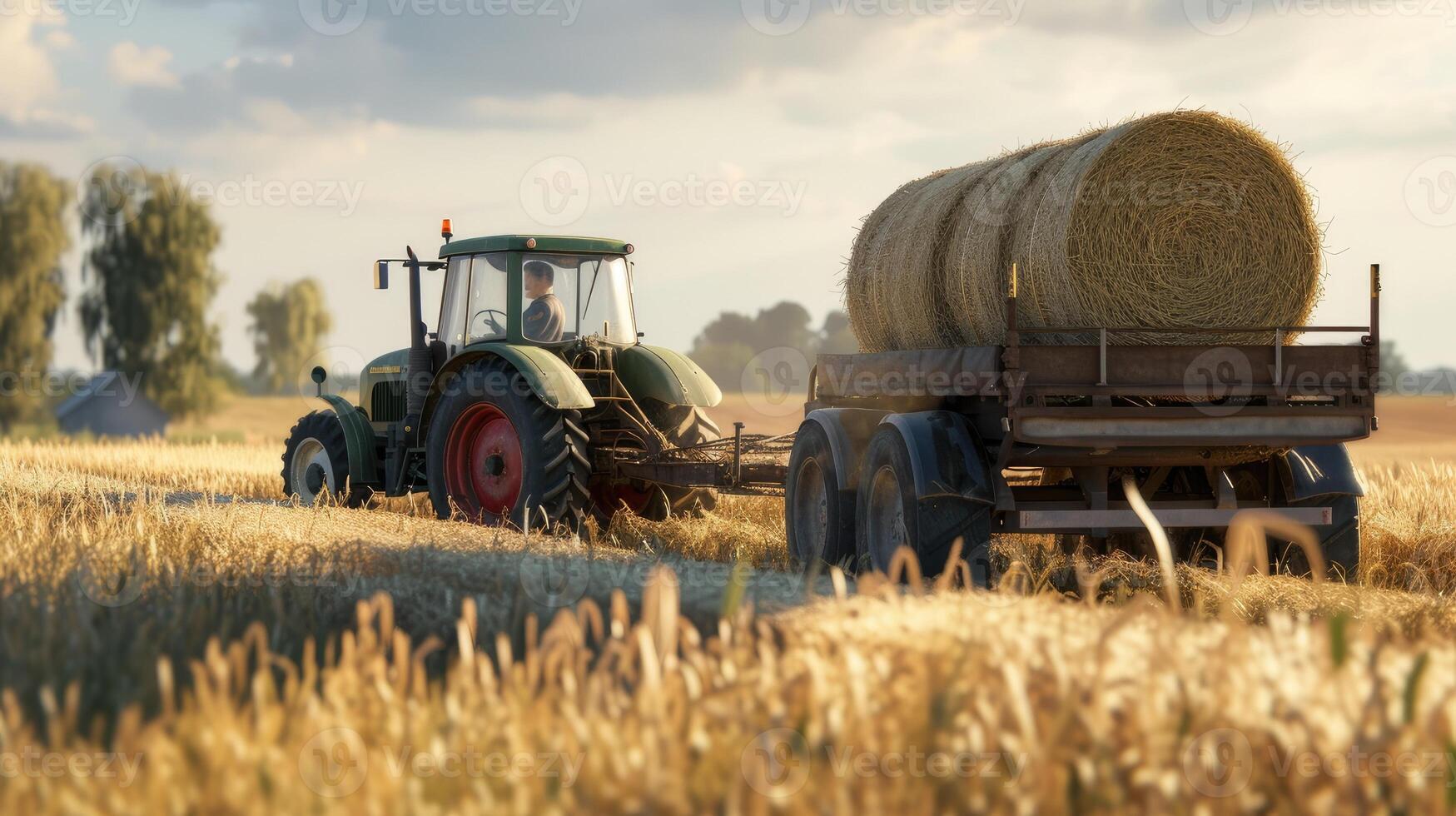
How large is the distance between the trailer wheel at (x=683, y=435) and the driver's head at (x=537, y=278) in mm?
1118

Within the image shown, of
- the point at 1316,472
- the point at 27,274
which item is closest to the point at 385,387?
the point at 1316,472

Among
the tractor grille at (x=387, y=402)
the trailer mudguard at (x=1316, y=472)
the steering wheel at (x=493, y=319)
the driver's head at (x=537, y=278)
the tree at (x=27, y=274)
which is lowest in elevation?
the trailer mudguard at (x=1316, y=472)

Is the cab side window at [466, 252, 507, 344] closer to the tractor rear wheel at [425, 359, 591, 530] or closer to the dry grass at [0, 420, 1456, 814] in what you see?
the tractor rear wheel at [425, 359, 591, 530]

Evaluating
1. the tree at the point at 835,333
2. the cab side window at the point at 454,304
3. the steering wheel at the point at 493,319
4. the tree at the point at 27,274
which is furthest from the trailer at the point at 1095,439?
the tree at the point at 835,333

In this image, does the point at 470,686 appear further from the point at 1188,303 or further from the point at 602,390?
the point at 602,390

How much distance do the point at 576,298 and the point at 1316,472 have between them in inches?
210

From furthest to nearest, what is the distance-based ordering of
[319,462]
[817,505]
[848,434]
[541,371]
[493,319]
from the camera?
[319,462] < [493,319] < [541,371] < [817,505] < [848,434]

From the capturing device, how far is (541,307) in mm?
10141

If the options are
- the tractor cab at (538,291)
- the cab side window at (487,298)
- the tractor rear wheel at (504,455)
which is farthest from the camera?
the cab side window at (487,298)

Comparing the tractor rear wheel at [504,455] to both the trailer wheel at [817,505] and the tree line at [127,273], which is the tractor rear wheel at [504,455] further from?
the tree line at [127,273]

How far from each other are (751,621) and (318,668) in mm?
1482

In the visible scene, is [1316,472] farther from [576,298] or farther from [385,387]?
[385,387]

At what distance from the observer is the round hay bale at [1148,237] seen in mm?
6980

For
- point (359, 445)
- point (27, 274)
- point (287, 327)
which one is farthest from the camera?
point (287, 327)
